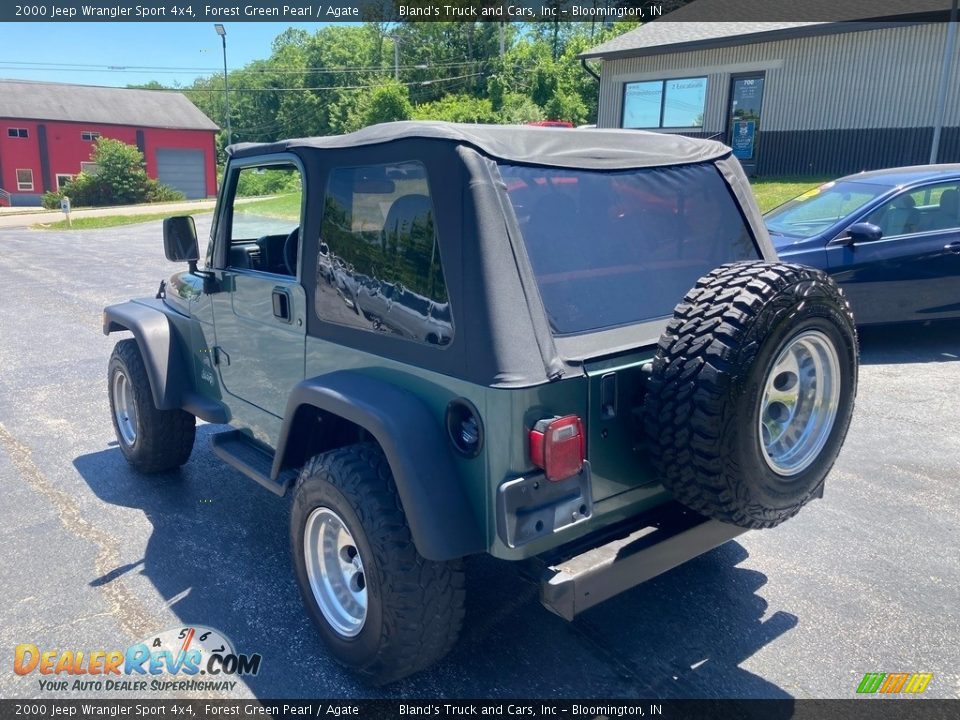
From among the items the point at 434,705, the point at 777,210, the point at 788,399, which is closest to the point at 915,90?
the point at 777,210

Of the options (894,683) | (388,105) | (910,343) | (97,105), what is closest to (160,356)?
(894,683)

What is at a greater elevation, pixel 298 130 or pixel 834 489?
pixel 298 130

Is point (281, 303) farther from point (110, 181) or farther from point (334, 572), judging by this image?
point (110, 181)

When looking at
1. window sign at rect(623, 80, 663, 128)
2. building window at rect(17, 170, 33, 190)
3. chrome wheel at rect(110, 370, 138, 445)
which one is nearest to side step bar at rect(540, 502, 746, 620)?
chrome wheel at rect(110, 370, 138, 445)

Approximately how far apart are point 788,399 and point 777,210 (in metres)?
6.03

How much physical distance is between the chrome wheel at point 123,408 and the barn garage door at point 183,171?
49.5 metres

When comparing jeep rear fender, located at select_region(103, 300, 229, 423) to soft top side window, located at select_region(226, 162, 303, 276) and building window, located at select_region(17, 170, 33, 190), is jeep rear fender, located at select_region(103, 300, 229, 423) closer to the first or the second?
soft top side window, located at select_region(226, 162, 303, 276)

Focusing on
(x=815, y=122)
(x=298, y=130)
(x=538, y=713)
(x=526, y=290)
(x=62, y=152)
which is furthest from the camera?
(x=298, y=130)

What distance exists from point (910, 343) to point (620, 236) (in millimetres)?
6103

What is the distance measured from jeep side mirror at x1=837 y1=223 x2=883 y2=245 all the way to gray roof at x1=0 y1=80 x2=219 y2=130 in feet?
160

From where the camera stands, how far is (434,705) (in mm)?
2773

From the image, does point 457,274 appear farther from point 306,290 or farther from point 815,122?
point 815,122

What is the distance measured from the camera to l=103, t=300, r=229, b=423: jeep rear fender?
14.1 ft

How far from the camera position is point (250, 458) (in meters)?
3.78
